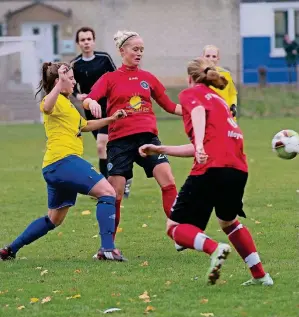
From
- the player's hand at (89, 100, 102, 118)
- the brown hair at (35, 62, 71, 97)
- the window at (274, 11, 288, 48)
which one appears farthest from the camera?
the window at (274, 11, 288, 48)

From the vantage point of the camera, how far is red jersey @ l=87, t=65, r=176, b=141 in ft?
31.8

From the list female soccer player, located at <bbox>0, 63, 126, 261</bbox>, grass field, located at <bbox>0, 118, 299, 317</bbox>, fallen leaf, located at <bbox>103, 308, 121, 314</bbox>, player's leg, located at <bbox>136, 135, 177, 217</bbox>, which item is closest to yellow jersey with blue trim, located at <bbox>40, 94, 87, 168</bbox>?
female soccer player, located at <bbox>0, 63, 126, 261</bbox>

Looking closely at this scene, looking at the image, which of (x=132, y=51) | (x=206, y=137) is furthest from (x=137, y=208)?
(x=206, y=137)

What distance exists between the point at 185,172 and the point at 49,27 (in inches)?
1256

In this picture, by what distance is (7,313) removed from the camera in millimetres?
7215

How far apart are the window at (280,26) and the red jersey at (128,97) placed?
40204 millimetres

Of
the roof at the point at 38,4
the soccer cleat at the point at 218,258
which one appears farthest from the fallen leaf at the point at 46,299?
the roof at the point at 38,4

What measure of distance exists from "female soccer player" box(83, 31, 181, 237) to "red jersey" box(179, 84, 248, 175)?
6.52ft

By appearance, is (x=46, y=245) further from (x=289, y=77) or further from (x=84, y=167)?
(x=289, y=77)

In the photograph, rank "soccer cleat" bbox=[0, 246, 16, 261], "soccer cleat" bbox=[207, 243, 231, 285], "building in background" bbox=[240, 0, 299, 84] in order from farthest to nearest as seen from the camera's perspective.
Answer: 1. "building in background" bbox=[240, 0, 299, 84]
2. "soccer cleat" bbox=[0, 246, 16, 261]
3. "soccer cleat" bbox=[207, 243, 231, 285]

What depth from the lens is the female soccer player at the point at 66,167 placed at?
29.4 ft

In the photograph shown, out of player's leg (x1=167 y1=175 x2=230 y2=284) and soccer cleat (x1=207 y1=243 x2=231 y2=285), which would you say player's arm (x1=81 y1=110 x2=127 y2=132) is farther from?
soccer cleat (x1=207 y1=243 x2=231 y2=285)

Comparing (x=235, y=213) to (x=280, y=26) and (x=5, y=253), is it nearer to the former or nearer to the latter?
(x=5, y=253)

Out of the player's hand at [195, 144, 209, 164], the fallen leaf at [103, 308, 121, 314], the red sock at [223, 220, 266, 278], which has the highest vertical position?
the player's hand at [195, 144, 209, 164]
